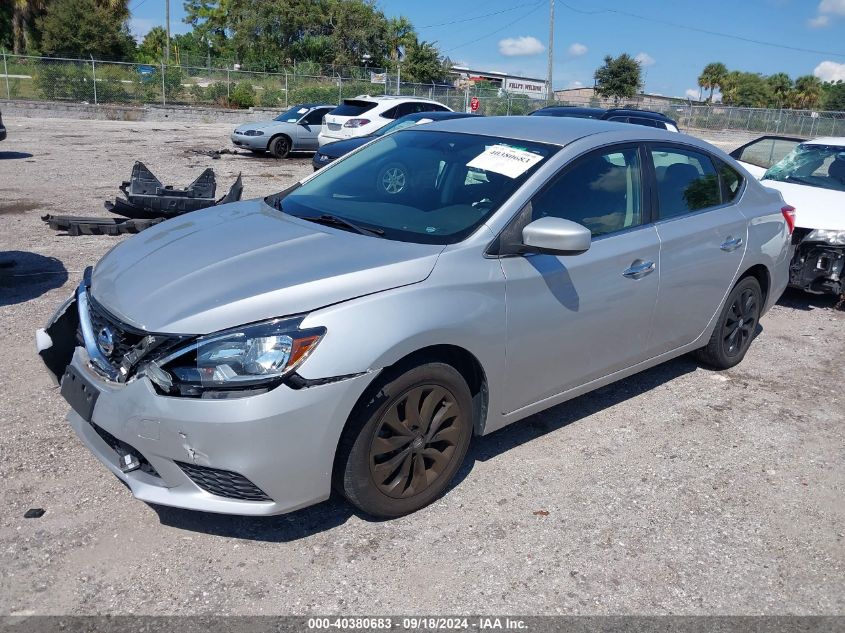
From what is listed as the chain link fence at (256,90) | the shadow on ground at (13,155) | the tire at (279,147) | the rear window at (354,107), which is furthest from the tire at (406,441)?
the chain link fence at (256,90)

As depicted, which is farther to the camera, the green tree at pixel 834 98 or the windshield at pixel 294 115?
the green tree at pixel 834 98

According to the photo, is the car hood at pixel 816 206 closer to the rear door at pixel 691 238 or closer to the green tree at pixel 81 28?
the rear door at pixel 691 238

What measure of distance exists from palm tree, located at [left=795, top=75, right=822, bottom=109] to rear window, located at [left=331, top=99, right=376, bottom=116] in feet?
248

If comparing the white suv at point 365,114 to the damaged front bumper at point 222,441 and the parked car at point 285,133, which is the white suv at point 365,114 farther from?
the damaged front bumper at point 222,441

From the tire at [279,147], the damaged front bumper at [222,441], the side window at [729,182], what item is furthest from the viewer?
the tire at [279,147]

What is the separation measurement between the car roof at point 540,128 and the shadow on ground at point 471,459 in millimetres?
1704

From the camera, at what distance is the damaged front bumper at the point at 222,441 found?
278 cm

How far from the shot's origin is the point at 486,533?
335 centimetres

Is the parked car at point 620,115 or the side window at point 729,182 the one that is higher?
the parked car at point 620,115

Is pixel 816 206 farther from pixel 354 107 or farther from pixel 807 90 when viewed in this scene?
pixel 807 90

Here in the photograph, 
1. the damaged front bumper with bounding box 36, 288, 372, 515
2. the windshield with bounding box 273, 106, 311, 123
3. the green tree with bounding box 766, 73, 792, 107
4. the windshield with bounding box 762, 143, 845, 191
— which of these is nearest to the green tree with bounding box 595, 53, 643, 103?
the green tree with bounding box 766, 73, 792, 107

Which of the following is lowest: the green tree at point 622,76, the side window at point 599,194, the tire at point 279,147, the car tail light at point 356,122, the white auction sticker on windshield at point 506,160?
the side window at point 599,194

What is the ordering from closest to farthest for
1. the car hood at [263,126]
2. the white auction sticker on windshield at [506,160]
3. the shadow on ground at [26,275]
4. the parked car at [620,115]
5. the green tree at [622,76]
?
the white auction sticker on windshield at [506,160]
the shadow on ground at [26,275]
the parked car at [620,115]
the car hood at [263,126]
the green tree at [622,76]

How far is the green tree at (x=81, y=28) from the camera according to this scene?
144ft
